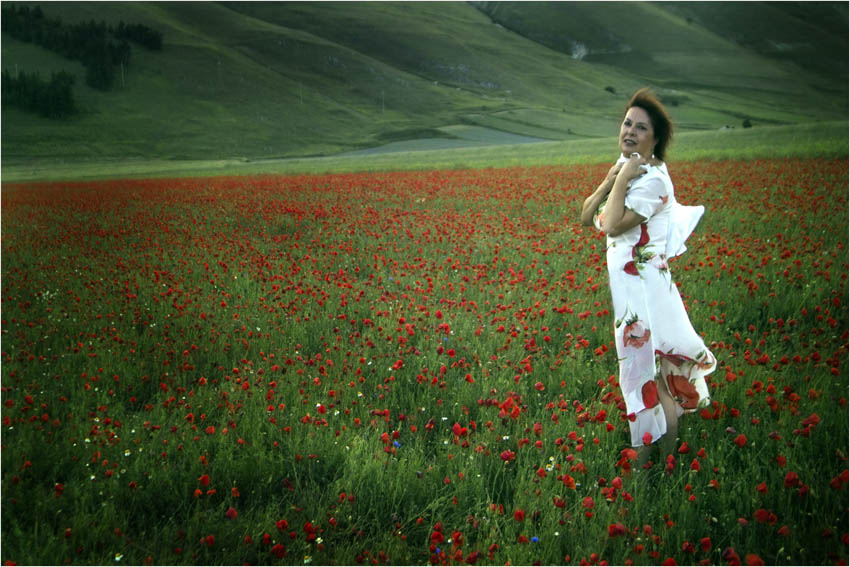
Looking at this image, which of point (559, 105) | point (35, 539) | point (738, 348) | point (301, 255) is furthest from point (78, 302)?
point (559, 105)

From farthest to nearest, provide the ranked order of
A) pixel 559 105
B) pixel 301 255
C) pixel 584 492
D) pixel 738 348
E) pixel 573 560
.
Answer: pixel 559 105 → pixel 301 255 → pixel 738 348 → pixel 584 492 → pixel 573 560

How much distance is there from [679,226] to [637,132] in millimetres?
556

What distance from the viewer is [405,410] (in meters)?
3.64

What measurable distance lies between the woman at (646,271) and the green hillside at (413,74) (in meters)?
18.1

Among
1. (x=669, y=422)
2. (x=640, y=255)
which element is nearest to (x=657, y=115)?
(x=640, y=255)

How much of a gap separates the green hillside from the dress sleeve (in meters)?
18.2

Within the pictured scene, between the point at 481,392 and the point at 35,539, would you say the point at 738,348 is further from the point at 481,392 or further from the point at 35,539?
the point at 35,539

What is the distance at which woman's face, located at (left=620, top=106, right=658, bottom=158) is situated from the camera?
123 inches

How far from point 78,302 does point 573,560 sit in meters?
5.19

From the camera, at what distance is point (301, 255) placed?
24.7 feet

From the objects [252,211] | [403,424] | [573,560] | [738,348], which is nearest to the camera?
[573,560]

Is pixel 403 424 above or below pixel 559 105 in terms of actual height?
below

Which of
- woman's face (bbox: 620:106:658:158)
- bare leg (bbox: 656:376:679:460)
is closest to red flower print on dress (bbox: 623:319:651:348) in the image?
bare leg (bbox: 656:376:679:460)

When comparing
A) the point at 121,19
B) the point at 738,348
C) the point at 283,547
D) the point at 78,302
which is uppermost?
the point at 121,19
